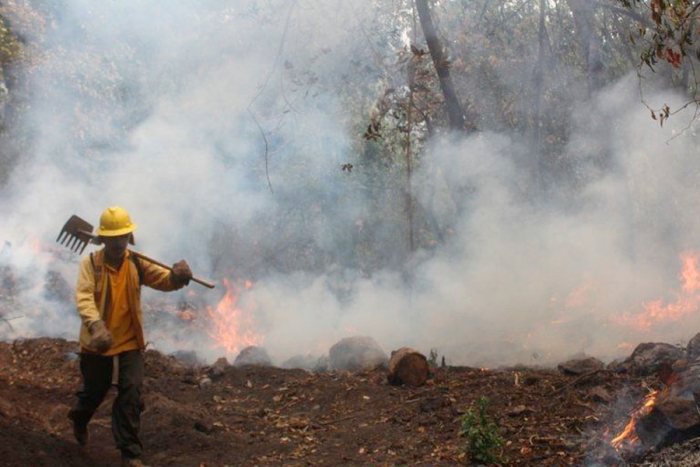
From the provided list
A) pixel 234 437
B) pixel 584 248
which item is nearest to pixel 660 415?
pixel 234 437

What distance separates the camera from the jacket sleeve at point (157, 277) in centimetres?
531

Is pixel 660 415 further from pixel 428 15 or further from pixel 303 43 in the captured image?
pixel 303 43

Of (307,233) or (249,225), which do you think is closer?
(249,225)

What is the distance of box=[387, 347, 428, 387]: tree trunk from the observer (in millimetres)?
7266

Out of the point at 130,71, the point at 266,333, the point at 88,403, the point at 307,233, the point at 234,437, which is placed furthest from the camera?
the point at 307,233

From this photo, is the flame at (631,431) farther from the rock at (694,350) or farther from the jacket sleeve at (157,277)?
the jacket sleeve at (157,277)

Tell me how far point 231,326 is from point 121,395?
7.13m

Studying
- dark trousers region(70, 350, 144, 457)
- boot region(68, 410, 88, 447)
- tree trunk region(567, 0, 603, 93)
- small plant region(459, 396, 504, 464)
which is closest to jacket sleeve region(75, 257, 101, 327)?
dark trousers region(70, 350, 144, 457)

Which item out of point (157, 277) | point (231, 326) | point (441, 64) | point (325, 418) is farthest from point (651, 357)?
point (231, 326)

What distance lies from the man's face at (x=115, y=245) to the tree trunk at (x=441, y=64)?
662 cm

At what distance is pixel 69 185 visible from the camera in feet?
41.5

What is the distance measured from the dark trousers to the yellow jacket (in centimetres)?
14

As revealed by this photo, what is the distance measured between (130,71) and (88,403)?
1065cm

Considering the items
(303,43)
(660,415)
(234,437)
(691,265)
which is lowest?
(234,437)
